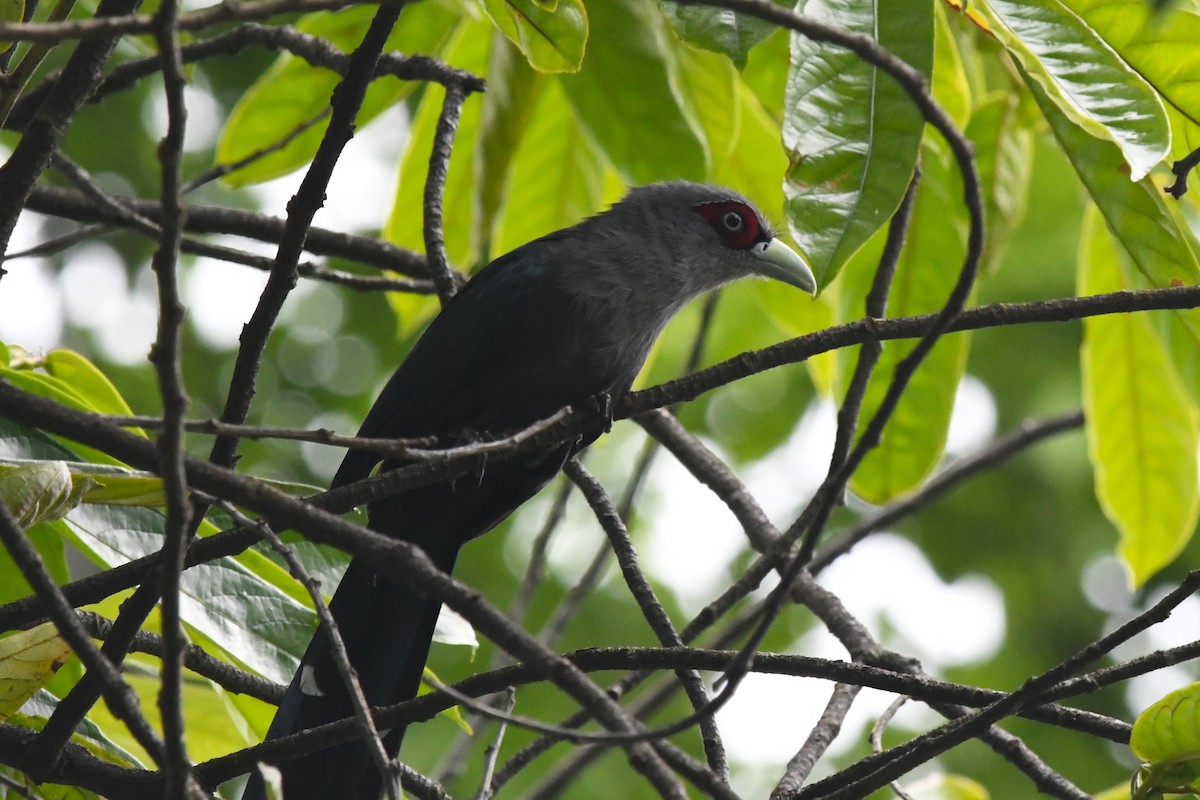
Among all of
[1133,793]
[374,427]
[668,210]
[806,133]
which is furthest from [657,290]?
[1133,793]

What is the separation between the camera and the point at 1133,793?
2188 millimetres

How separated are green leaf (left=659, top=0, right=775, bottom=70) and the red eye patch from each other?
2.04 metres

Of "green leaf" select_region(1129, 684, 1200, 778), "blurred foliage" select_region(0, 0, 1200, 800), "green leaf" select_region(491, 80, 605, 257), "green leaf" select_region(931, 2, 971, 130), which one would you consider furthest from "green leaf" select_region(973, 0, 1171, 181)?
"green leaf" select_region(491, 80, 605, 257)

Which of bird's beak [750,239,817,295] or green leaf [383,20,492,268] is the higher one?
green leaf [383,20,492,268]

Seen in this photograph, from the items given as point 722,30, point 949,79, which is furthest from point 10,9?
point 949,79

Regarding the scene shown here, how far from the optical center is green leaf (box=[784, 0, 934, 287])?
6.86 feet

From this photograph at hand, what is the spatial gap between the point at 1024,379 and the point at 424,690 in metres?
6.96

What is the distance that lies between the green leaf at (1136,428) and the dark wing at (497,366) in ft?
→ 4.59

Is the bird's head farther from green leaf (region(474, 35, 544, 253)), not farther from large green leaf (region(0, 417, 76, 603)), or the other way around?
large green leaf (region(0, 417, 76, 603))

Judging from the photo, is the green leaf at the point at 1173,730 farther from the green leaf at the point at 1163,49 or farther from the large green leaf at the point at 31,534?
the large green leaf at the point at 31,534

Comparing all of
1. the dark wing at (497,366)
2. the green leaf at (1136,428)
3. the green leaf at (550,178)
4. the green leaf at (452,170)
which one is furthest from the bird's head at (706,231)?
the green leaf at (1136,428)

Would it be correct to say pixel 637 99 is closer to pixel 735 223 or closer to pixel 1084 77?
pixel 1084 77

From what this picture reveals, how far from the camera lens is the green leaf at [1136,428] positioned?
3221 mm

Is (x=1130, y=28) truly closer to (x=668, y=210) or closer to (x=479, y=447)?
(x=479, y=447)
